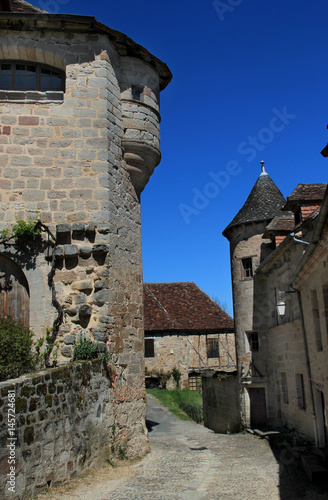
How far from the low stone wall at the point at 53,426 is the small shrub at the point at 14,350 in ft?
3.10

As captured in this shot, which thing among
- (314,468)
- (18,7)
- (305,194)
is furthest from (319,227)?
(18,7)

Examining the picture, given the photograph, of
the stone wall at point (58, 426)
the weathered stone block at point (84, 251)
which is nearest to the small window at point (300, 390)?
the stone wall at point (58, 426)

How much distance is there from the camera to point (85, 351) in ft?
26.6

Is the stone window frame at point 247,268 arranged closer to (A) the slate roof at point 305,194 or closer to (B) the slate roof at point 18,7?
(A) the slate roof at point 305,194

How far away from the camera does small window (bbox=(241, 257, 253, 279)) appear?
57.7 ft

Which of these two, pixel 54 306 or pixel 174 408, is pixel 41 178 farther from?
pixel 174 408

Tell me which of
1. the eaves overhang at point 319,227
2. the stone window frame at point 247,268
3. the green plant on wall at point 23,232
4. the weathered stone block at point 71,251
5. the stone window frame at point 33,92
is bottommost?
the eaves overhang at point 319,227

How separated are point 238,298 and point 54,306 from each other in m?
10.4

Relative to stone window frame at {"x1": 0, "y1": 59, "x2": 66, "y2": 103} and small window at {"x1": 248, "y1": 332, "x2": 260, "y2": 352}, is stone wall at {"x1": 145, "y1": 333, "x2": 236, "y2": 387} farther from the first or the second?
Result: stone window frame at {"x1": 0, "y1": 59, "x2": 66, "y2": 103}

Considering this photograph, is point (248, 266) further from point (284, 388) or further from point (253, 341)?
point (284, 388)

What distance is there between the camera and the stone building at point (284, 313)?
10.0m

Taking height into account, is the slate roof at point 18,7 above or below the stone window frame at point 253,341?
above

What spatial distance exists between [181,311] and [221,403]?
11.1m

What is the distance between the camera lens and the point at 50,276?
8.57 m
